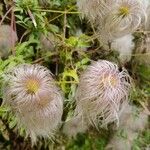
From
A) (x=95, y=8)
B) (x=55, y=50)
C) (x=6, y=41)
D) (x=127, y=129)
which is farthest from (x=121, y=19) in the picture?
(x=127, y=129)

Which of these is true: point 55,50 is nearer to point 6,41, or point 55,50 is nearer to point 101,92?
point 6,41

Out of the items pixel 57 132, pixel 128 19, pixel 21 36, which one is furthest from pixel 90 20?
pixel 57 132

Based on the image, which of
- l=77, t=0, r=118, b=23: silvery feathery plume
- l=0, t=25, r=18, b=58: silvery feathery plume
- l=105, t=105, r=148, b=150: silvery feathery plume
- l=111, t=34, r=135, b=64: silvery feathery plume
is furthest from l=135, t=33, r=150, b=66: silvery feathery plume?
l=0, t=25, r=18, b=58: silvery feathery plume

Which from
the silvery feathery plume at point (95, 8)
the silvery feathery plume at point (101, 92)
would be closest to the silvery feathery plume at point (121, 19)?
the silvery feathery plume at point (95, 8)

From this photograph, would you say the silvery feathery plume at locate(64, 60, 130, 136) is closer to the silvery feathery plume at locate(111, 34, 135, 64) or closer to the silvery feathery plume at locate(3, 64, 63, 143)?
the silvery feathery plume at locate(3, 64, 63, 143)

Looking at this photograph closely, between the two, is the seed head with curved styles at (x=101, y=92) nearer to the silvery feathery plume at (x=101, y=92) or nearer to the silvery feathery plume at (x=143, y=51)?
the silvery feathery plume at (x=101, y=92)
